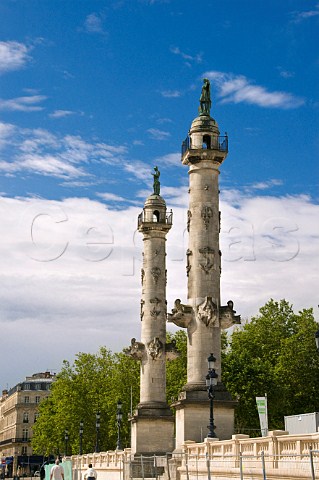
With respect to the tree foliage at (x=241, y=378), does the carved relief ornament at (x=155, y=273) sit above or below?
above

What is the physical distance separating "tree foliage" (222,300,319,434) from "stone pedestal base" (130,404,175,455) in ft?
39.4

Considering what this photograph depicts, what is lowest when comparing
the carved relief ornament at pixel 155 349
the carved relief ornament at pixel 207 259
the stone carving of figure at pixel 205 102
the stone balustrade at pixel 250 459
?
the stone balustrade at pixel 250 459

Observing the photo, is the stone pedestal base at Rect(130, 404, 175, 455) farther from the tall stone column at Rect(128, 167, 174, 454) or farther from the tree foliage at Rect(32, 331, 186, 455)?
the tree foliage at Rect(32, 331, 186, 455)

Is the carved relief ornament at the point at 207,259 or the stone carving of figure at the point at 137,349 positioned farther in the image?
the stone carving of figure at the point at 137,349

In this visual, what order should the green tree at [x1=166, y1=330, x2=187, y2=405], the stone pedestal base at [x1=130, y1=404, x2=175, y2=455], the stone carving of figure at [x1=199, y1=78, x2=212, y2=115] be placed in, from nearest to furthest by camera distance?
the stone carving of figure at [x1=199, y1=78, x2=212, y2=115], the stone pedestal base at [x1=130, y1=404, x2=175, y2=455], the green tree at [x1=166, y1=330, x2=187, y2=405]

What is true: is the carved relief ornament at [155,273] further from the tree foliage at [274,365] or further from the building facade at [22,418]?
the building facade at [22,418]

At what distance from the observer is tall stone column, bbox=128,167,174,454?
169ft

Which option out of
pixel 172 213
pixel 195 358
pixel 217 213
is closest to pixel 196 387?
pixel 195 358

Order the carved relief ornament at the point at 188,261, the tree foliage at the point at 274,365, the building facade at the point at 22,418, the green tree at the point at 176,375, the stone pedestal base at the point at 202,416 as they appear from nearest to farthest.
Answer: the stone pedestal base at the point at 202,416 → the carved relief ornament at the point at 188,261 → the tree foliage at the point at 274,365 → the green tree at the point at 176,375 → the building facade at the point at 22,418

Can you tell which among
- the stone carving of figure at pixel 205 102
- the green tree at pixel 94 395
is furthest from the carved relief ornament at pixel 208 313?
the green tree at pixel 94 395

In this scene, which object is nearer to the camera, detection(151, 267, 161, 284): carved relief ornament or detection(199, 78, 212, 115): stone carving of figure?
detection(199, 78, 212, 115): stone carving of figure

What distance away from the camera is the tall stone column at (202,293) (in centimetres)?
3697

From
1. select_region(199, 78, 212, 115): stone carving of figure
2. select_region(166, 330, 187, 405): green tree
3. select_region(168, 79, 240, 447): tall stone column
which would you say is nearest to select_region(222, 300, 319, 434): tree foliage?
select_region(166, 330, 187, 405): green tree

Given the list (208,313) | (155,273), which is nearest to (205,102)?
(208,313)
